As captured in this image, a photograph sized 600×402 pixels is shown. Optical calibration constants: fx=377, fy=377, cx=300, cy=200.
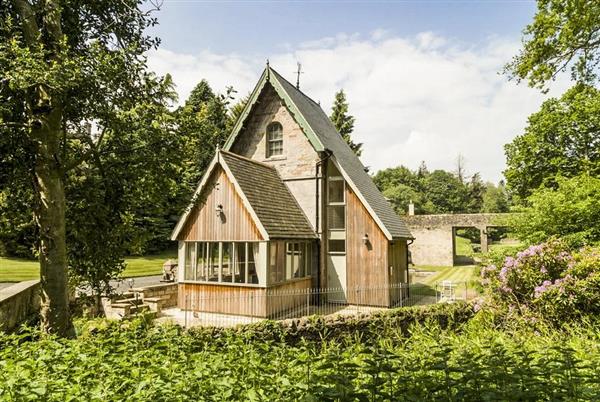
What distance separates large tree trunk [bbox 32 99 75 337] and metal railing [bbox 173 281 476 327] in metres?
4.71

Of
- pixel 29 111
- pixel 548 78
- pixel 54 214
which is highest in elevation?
pixel 548 78

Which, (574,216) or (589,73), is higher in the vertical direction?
(589,73)

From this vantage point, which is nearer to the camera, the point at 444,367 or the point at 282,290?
the point at 444,367

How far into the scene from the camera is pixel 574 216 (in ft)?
40.9

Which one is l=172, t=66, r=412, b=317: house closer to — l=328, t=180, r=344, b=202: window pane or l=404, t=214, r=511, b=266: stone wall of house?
l=328, t=180, r=344, b=202: window pane

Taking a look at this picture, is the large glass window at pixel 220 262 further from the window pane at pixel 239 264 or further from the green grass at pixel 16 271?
the green grass at pixel 16 271

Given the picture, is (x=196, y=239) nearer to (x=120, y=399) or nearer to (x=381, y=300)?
(x=381, y=300)

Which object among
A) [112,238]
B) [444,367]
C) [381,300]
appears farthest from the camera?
[381,300]

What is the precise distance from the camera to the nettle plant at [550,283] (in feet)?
30.5

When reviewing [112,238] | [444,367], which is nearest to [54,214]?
[112,238]

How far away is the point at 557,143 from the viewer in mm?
23906

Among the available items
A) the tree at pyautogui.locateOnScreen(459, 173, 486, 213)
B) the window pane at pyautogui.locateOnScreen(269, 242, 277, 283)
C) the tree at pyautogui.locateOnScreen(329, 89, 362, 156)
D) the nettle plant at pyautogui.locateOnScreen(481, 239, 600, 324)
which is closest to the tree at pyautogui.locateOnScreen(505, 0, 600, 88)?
the nettle plant at pyautogui.locateOnScreen(481, 239, 600, 324)

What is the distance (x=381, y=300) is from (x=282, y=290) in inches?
158

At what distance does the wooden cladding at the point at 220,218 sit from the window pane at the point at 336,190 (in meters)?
4.72
